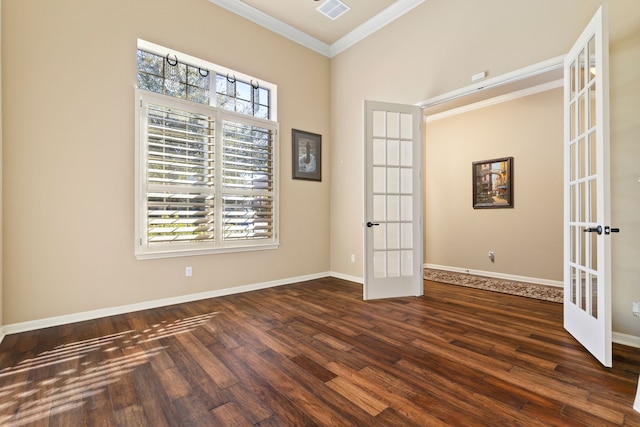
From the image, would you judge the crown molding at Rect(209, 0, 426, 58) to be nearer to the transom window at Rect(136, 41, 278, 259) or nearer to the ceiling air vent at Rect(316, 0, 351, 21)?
the ceiling air vent at Rect(316, 0, 351, 21)

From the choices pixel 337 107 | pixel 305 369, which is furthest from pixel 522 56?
pixel 305 369

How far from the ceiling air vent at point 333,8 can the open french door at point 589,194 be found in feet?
8.73

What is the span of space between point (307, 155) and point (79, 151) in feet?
9.28

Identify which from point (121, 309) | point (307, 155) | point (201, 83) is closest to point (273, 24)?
point (201, 83)

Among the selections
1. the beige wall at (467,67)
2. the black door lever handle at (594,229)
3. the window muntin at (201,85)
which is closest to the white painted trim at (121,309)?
the beige wall at (467,67)

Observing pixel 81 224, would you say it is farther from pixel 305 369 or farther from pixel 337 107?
pixel 337 107

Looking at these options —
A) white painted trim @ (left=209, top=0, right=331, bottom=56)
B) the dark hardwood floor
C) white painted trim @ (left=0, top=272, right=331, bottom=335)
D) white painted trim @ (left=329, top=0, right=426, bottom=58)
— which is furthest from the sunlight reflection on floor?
white painted trim @ (left=329, top=0, right=426, bottom=58)

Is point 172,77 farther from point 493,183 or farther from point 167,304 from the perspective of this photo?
point 493,183

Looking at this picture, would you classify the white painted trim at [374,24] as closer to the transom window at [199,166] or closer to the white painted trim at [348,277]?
the transom window at [199,166]

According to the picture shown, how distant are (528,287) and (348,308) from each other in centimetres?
280

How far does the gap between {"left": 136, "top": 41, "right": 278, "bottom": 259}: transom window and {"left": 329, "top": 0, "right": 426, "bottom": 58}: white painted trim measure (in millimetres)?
1502

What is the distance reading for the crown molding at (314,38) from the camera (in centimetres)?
389

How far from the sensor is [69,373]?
1964mm

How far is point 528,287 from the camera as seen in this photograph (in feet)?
13.9
